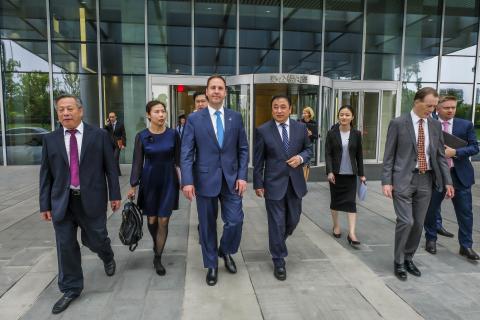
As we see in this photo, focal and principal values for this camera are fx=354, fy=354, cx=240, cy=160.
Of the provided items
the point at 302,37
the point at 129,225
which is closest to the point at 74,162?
the point at 129,225

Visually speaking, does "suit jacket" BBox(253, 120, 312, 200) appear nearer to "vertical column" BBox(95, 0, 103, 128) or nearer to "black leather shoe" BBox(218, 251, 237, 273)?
"black leather shoe" BBox(218, 251, 237, 273)

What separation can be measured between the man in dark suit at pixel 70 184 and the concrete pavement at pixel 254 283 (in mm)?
308

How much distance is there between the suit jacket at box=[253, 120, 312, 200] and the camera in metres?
3.55

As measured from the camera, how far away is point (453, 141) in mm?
3846

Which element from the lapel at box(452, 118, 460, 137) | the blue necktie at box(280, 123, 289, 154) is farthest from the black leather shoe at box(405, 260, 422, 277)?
the blue necktie at box(280, 123, 289, 154)

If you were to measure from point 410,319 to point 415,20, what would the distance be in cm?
1320

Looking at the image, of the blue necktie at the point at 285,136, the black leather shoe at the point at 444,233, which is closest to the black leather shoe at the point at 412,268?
the black leather shoe at the point at 444,233

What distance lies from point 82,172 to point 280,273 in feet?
6.87

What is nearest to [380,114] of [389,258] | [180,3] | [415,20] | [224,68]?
[415,20]

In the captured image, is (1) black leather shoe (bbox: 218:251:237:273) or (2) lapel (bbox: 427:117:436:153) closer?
(2) lapel (bbox: 427:117:436:153)

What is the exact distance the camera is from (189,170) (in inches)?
129

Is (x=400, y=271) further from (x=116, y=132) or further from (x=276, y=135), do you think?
(x=116, y=132)

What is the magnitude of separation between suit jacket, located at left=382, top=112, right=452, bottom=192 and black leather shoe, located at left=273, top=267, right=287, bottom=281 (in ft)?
4.43

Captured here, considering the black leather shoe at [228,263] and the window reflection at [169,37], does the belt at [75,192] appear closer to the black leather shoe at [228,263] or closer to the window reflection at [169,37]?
the black leather shoe at [228,263]
